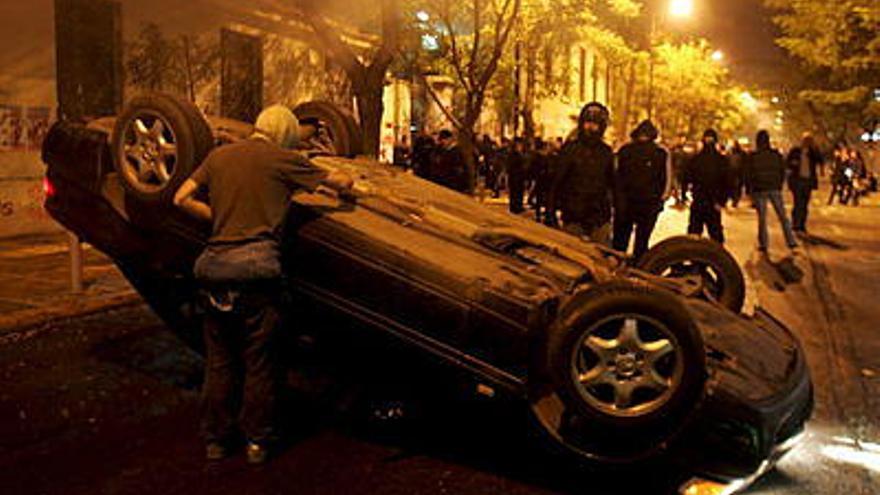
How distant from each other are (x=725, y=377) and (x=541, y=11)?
57.2 ft

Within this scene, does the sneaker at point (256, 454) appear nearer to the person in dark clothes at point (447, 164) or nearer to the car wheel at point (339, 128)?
the car wheel at point (339, 128)

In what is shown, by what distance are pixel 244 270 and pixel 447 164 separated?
700cm

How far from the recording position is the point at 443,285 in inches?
165

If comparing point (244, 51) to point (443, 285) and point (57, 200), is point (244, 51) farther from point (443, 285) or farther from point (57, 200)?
point (443, 285)

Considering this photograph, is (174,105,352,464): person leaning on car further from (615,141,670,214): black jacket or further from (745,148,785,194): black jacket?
(745,148,785,194): black jacket

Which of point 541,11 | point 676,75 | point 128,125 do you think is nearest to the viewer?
point 128,125

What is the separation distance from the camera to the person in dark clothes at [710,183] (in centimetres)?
1091

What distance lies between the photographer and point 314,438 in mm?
4781

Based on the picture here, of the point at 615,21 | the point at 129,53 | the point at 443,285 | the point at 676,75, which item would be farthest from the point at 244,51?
the point at 676,75

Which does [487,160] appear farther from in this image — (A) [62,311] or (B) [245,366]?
(B) [245,366]

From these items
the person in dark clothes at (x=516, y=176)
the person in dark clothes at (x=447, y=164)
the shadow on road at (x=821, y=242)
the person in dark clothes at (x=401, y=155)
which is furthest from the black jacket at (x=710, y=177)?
the person in dark clothes at (x=401, y=155)

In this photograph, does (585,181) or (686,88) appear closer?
(585,181)

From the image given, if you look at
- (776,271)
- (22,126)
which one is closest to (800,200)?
(776,271)

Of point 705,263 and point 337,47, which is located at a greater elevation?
point 337,47
